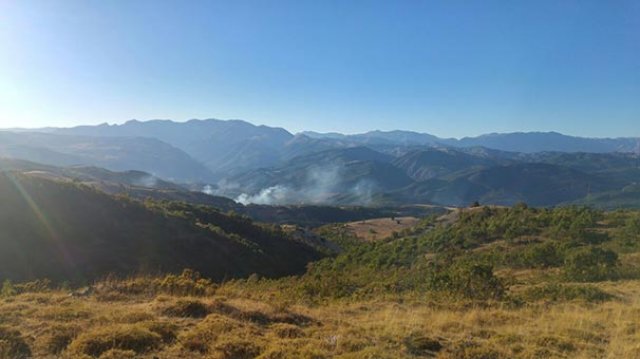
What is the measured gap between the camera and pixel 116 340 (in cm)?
742

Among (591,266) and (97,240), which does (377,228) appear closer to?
(97,240)

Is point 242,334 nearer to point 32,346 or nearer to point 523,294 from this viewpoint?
point 32,346

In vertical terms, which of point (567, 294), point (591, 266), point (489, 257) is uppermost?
point (567, 294)

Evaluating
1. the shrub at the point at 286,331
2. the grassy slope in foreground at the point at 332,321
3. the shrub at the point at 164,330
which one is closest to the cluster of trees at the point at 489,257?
the grassy slope in foreground at the point at 332,321

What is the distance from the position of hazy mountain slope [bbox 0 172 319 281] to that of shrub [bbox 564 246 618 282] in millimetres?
19966

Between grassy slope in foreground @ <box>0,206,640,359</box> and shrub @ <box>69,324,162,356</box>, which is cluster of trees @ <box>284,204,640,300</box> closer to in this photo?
grassy slope in foreground @ <box>0,206,640,359</box>

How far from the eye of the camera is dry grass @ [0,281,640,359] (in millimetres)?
7336

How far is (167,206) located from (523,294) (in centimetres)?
5210

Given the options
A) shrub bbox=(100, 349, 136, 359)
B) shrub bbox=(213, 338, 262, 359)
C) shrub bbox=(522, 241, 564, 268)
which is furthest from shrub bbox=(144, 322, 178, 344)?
shrub bbox=(522, 241, 564, 268)

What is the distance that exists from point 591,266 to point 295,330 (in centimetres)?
1716

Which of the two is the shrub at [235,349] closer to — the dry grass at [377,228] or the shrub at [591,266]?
the shrub at [591,266]

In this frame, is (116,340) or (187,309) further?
(187,309)

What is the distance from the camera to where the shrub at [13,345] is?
6808 millimetres

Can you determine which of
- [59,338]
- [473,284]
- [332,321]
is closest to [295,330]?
[332,321]
